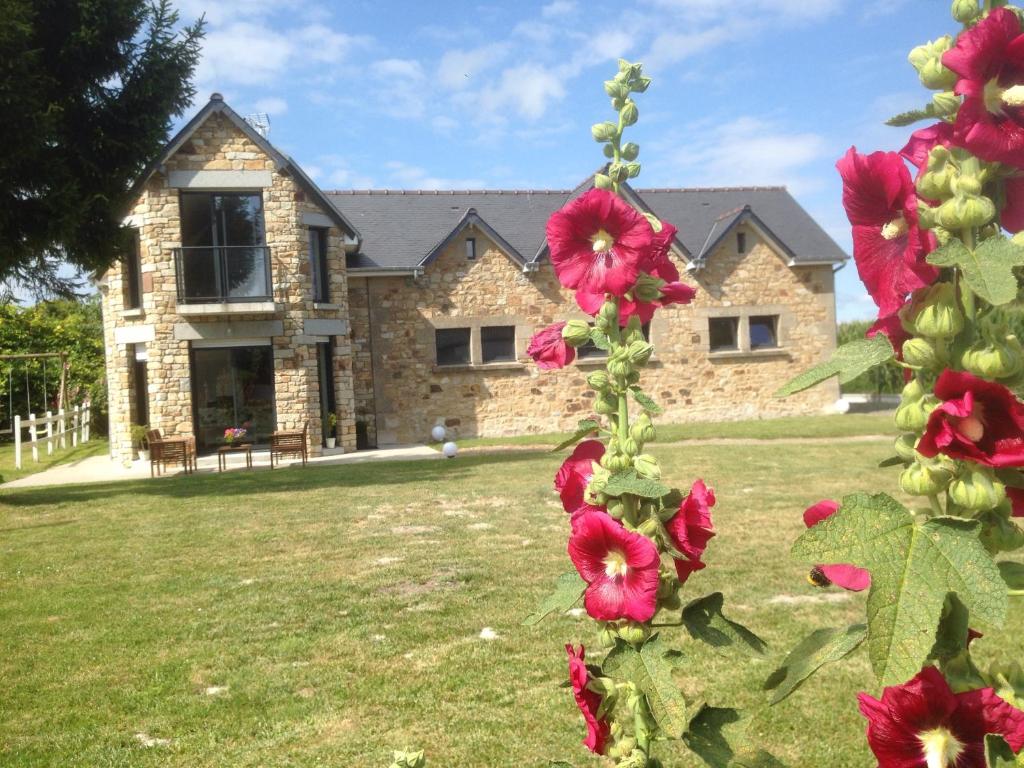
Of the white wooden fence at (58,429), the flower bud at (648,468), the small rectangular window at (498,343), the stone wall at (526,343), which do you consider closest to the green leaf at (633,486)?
the flower bud at (648,468)

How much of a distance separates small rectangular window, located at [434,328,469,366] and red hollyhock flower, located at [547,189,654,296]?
19528mm

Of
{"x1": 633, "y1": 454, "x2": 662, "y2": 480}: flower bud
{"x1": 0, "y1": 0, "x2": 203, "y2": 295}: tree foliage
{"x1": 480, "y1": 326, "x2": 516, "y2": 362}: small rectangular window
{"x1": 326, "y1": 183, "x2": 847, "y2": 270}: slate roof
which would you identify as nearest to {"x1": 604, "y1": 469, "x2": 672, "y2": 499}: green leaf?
{"x1": 633, "y1": 454, "x2": 662, "y2": 480}: flower bud

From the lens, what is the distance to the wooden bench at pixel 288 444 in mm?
16531

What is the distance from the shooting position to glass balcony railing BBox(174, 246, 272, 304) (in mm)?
17609

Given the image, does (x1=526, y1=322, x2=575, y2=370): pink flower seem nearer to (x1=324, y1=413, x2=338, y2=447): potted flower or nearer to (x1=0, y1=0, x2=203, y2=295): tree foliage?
(x1=0, y1=0, x2=203, y2=295): tree foliage

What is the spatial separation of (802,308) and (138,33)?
1782 cm

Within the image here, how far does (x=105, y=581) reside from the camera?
7.21 m

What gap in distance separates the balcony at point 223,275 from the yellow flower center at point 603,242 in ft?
55.6

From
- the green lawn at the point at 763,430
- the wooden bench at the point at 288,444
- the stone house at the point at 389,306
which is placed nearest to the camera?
the wooden bench at the point at 288,444

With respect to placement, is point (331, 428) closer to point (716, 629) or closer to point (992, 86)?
point (716, 629)

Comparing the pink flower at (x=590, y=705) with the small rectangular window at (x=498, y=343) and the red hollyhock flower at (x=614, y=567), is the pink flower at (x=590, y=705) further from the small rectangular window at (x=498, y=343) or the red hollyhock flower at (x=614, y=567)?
the small rectangular window at (x=498, y=343)

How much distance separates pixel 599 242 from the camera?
1.49 meters

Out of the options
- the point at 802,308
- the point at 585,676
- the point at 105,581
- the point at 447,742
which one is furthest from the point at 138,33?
the point at 802,308

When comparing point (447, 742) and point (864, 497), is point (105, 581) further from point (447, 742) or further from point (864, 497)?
point (864, 497)
